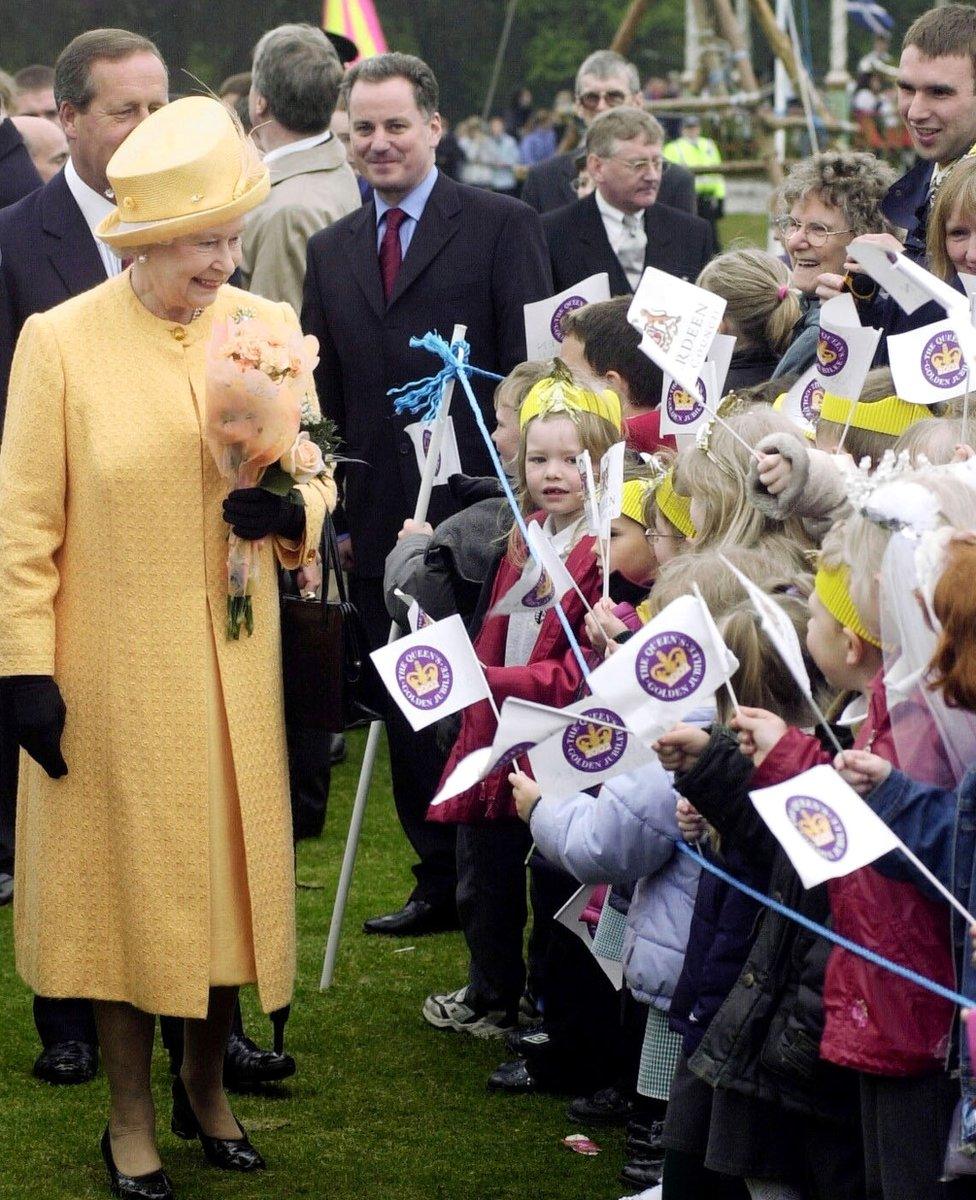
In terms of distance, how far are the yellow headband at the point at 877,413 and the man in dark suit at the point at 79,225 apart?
186cm

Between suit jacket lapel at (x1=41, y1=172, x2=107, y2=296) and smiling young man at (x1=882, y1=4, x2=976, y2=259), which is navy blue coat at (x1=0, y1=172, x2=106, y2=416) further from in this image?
smiling young man at (x1=882, y1=4, x2=976, y2=259)

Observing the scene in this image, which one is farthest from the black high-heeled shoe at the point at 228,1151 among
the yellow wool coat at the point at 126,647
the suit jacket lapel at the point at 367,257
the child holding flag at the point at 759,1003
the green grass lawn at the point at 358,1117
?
the suit jacket lapel at the point at 367,257

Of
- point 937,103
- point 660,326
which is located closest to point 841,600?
point 660,326

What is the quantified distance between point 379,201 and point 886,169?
1612mm

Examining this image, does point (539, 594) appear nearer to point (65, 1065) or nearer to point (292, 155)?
point (65, 1065)

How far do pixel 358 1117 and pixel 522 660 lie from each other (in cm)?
114

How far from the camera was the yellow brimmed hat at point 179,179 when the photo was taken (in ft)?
11.9

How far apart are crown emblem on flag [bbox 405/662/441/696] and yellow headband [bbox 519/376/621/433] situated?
1.19 m

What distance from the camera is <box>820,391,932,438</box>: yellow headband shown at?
3904 mm

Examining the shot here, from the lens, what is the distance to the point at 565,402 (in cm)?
433

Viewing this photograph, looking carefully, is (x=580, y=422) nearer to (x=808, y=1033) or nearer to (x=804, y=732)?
(x=804, y=732)

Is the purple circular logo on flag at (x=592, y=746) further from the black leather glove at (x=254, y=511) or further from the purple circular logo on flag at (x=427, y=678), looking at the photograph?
the black leather glove at (x=254, y=511)

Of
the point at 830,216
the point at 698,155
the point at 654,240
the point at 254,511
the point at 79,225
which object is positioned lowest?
the point at 254,511

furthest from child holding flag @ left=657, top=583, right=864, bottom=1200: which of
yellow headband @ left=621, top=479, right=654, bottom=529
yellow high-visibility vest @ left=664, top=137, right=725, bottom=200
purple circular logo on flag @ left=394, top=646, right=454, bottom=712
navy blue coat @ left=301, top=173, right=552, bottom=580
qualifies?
yellow high-visibility vest @ left=664, top=137, right=725, bottom=200
